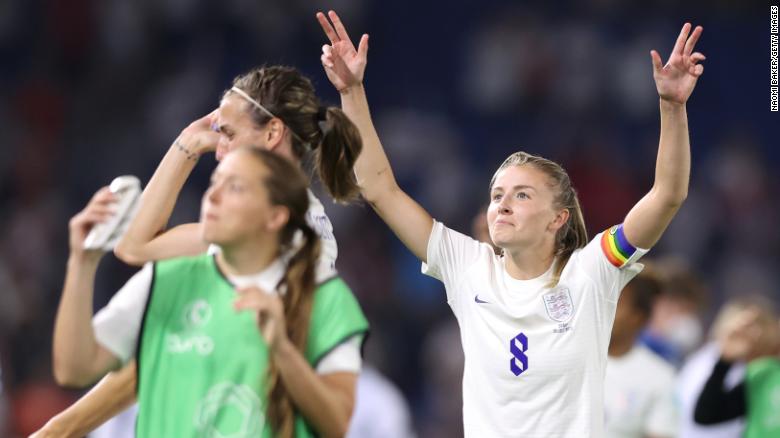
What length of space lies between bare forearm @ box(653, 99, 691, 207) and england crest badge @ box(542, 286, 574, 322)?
1.61ft

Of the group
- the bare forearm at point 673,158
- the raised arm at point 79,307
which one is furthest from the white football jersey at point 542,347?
the raised arm at point 79,307

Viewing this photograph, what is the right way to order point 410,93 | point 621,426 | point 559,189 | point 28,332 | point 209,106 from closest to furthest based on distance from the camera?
point 559,189 → point 621,426 → point 28,332 → point 209,106 → point 410,93

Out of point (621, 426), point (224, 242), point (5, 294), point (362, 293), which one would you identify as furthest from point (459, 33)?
point (224, 242)

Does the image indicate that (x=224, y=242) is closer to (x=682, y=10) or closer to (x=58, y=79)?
(x=58, y=79)

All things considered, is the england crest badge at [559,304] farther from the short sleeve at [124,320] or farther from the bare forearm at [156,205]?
the short sleeve at [124,320]

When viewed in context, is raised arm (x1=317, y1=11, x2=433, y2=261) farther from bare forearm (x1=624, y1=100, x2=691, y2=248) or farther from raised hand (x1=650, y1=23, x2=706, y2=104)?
raised hand (x1=650, y1=23, x2=706, y2=104)

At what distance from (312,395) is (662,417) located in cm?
380

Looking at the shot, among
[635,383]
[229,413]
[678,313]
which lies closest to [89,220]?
[229,413]

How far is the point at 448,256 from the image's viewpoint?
495cm

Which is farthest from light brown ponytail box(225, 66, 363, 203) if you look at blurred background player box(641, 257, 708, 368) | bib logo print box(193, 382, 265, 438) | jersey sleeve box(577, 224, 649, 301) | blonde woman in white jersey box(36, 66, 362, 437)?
blurred background player box(641, 257, 708, 368)

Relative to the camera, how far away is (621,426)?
675cm

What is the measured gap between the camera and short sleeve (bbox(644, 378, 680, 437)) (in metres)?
6.84

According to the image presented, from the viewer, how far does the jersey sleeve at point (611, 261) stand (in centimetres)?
466

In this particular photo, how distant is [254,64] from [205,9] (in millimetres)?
1051
